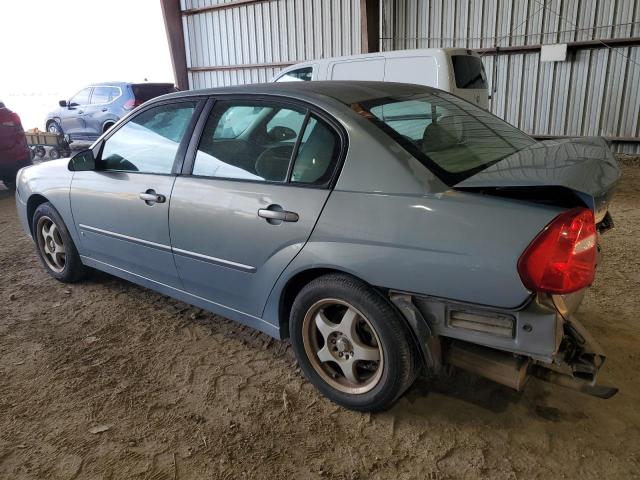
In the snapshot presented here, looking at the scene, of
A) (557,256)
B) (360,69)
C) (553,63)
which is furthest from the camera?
(553,63)

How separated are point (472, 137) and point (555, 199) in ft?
2.80

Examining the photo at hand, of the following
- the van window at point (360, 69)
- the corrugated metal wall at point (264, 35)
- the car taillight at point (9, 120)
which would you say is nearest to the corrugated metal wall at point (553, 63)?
the corrugated metal wall at point (264, 35)

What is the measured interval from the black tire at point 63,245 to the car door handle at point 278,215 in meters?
2.15

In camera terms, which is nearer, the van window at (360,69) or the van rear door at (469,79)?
the van rear door at (469,79)

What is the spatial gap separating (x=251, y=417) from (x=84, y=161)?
6.98 feet

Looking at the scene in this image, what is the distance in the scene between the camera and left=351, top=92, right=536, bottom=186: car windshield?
7.14ft

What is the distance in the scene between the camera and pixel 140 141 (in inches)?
125

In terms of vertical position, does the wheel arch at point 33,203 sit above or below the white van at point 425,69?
below

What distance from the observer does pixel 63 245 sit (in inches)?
154

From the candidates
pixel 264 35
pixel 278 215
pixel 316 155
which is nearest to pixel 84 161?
pixel 278 215

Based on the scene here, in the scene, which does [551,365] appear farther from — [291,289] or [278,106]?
[278,106]

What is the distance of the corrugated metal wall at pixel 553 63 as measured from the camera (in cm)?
876

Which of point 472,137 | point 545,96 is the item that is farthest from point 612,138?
point 472,137

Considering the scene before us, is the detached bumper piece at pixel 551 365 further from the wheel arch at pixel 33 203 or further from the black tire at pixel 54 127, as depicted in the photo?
the black tire at pixel 54 127
